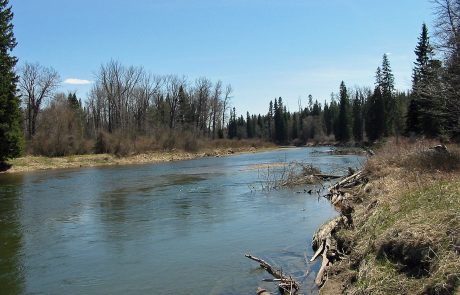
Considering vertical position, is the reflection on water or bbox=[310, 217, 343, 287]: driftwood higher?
bbox=[310, 217, 343, 287]: driftwood

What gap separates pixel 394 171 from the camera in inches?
725

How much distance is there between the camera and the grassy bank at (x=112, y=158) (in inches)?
1916

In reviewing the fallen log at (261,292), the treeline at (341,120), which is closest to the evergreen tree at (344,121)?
the treeline at (341,120)

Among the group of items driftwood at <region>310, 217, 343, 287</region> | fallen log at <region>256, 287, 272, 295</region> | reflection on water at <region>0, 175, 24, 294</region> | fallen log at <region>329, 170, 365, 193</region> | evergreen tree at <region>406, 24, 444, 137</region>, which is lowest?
reflection on water at <region>0, 175, 24, 294</region>

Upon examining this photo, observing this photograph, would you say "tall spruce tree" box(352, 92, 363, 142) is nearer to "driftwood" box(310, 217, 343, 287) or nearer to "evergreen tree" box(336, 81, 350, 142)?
"evergreen tree" box(336, 81, 350, 142)

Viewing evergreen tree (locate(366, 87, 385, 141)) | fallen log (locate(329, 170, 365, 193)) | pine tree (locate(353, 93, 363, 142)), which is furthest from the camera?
pine tree (locate(353, 93, 363, 142))

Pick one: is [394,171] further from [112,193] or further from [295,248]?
[112,193]

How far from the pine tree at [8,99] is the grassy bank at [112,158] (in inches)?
88.7

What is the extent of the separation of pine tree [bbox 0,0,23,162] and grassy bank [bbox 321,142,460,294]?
4103cm

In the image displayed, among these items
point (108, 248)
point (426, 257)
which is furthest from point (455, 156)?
point (108, 248)

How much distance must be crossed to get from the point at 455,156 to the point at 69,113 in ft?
228

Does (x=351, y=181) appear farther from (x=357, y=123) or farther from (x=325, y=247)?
(x=357, y=123)

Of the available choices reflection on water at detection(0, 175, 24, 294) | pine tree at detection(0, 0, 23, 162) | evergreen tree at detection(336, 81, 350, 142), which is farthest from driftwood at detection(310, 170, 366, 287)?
evergreen tree at detection(336, 81, 350, 142)

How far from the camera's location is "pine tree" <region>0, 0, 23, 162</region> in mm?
44312
